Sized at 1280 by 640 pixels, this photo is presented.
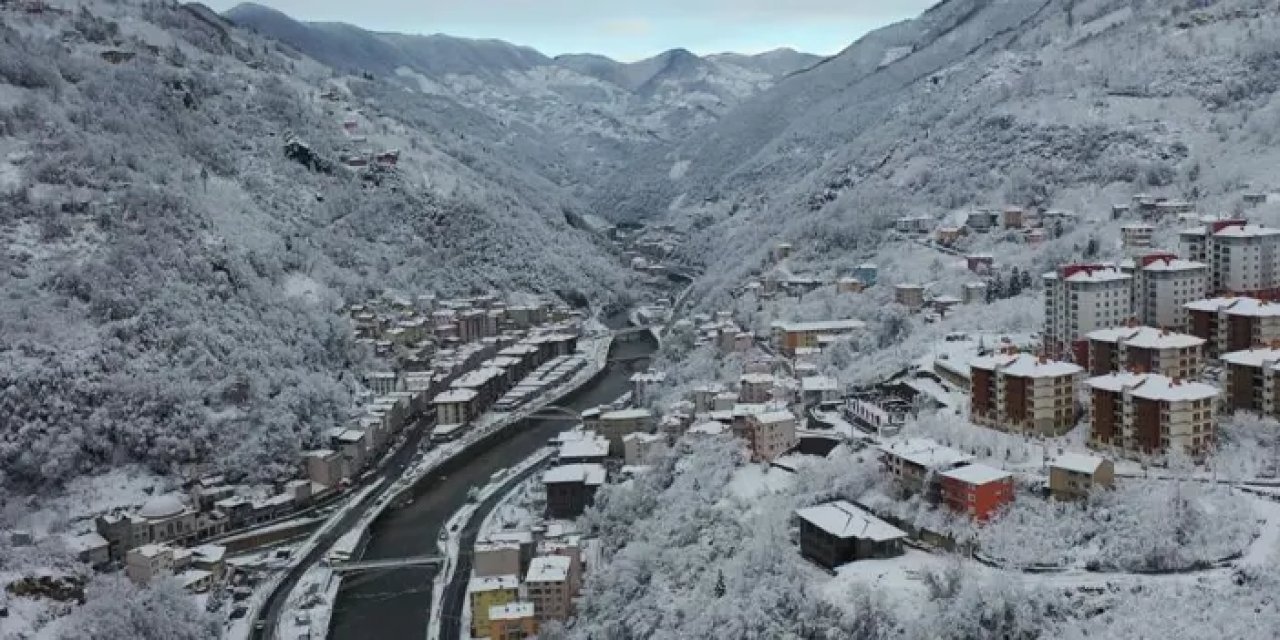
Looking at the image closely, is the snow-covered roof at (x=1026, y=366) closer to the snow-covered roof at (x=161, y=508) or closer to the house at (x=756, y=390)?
the house at (x=756, y=390)

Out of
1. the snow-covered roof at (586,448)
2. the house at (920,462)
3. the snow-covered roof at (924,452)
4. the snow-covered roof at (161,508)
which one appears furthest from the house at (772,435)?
the snow-covered roof at (161,508)

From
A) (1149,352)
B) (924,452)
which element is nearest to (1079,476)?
(924,452)

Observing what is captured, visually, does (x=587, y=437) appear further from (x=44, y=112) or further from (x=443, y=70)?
(x=443, y=70)

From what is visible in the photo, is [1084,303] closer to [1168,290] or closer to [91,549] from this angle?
[1168,290]

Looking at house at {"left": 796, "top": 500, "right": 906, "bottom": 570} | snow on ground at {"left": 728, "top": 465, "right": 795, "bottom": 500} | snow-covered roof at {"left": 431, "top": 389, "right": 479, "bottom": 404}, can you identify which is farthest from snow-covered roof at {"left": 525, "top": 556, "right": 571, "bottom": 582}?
snow-covered roof at {"left": 431, "top": 389, "right": 479, "bottom": 404}

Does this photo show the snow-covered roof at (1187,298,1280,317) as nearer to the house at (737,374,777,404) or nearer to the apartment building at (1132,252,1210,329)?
the apartment building at (1132,252,1210,329)

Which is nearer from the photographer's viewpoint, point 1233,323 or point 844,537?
point 844,537
